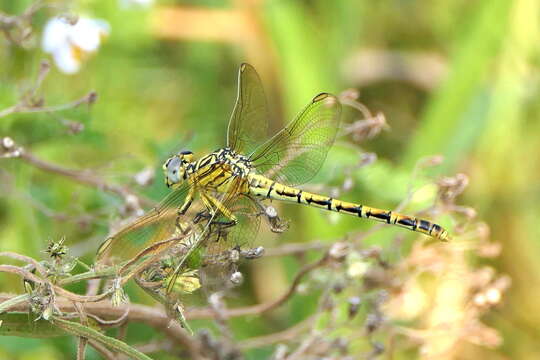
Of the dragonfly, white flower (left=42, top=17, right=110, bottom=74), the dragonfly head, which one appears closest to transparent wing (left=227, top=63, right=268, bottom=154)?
the dragonfly

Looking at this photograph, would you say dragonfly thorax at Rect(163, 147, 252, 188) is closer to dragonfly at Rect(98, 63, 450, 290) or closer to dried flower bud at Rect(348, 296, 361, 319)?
dragonfly at Rect(98, 63, 450, 290)

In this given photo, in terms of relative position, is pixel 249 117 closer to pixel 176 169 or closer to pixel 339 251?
pixel 176 169

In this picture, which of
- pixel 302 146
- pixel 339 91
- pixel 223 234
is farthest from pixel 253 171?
pixel 339 91

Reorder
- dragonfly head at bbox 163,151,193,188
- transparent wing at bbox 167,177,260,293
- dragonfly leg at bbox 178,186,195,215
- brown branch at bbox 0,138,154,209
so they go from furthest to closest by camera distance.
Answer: brown branch at bbox 0,138,154,209 → dragonfly head at bbox 163,151,193,188 → dragonfly leg at bbox 178,186,195,215 → transparent wing at bbox 167,177,260,293

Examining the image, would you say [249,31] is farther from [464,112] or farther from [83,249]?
[83,249]

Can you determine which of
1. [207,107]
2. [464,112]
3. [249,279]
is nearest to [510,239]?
[464,112]
